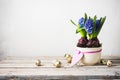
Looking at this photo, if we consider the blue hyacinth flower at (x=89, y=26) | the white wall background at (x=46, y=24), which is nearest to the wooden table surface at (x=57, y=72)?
the blue hyacinth flower at (x=89, y=26)

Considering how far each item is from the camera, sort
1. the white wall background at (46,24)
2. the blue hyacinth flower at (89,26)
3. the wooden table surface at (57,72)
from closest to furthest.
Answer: the wooden table surface at (57,72)
the blue hyacinth flower at (89,26)
the white wall background at (46,24)

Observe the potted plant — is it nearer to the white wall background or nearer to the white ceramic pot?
the white ceramic pot


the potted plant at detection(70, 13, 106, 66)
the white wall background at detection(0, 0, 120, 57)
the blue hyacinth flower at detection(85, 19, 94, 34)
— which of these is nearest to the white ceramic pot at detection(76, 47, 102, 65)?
the potted plant at detection(70, 13, 106, 66)

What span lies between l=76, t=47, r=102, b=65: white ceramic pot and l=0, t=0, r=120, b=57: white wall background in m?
0.52

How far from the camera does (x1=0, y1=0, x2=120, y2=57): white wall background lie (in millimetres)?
1647

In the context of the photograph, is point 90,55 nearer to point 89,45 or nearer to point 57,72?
point 89,45

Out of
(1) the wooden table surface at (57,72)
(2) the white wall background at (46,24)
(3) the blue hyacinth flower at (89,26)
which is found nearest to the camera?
(1) the wooden table surface at (57,72)

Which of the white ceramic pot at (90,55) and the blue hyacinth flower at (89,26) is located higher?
the blue hyacinth flower at (89,26)

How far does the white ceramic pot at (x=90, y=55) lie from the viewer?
1.17m

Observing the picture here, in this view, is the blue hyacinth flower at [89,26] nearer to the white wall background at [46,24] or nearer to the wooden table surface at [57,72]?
the wooden table surface at [57,72]

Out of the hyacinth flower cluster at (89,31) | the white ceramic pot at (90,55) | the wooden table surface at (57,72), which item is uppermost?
the hyacinth flower cluster at (89,31)

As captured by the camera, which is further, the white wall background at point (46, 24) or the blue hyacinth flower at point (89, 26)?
the white wall background at point (46, 24)

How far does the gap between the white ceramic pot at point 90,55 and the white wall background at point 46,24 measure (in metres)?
0.52

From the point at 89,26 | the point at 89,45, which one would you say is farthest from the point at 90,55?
the point at 89,26
